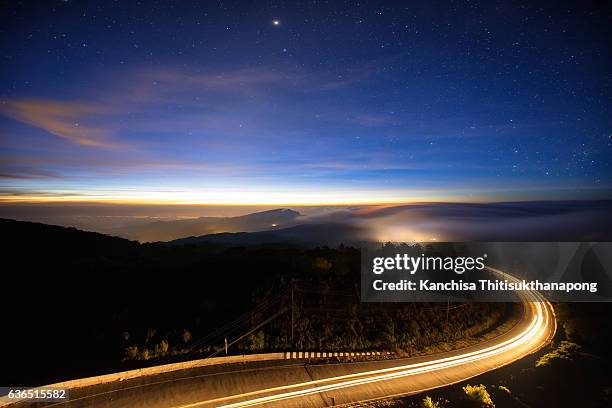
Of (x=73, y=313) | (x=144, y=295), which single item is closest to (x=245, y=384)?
(x=144, y=295)

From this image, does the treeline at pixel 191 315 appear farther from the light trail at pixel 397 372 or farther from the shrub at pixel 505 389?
the shrub at pixel 505 389

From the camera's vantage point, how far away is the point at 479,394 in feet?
49.7

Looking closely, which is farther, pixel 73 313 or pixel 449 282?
pixel 449 282

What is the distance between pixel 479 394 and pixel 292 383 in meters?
9.66

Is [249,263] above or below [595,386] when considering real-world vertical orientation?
above

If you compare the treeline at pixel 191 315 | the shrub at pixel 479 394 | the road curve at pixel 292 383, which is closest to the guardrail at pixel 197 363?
the road curve at pixel 292 383

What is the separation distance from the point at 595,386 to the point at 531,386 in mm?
3676

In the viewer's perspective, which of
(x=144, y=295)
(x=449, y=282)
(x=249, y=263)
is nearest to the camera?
(x=144, y=295)

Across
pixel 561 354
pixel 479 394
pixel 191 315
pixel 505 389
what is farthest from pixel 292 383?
pixel 561 354

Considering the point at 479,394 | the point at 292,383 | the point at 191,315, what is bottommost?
the point at 292,383

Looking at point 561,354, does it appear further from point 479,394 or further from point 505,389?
point 479,394

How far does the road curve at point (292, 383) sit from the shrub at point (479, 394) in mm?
1871

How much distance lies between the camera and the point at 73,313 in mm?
22188

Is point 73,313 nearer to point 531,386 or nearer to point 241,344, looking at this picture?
point 241,344
